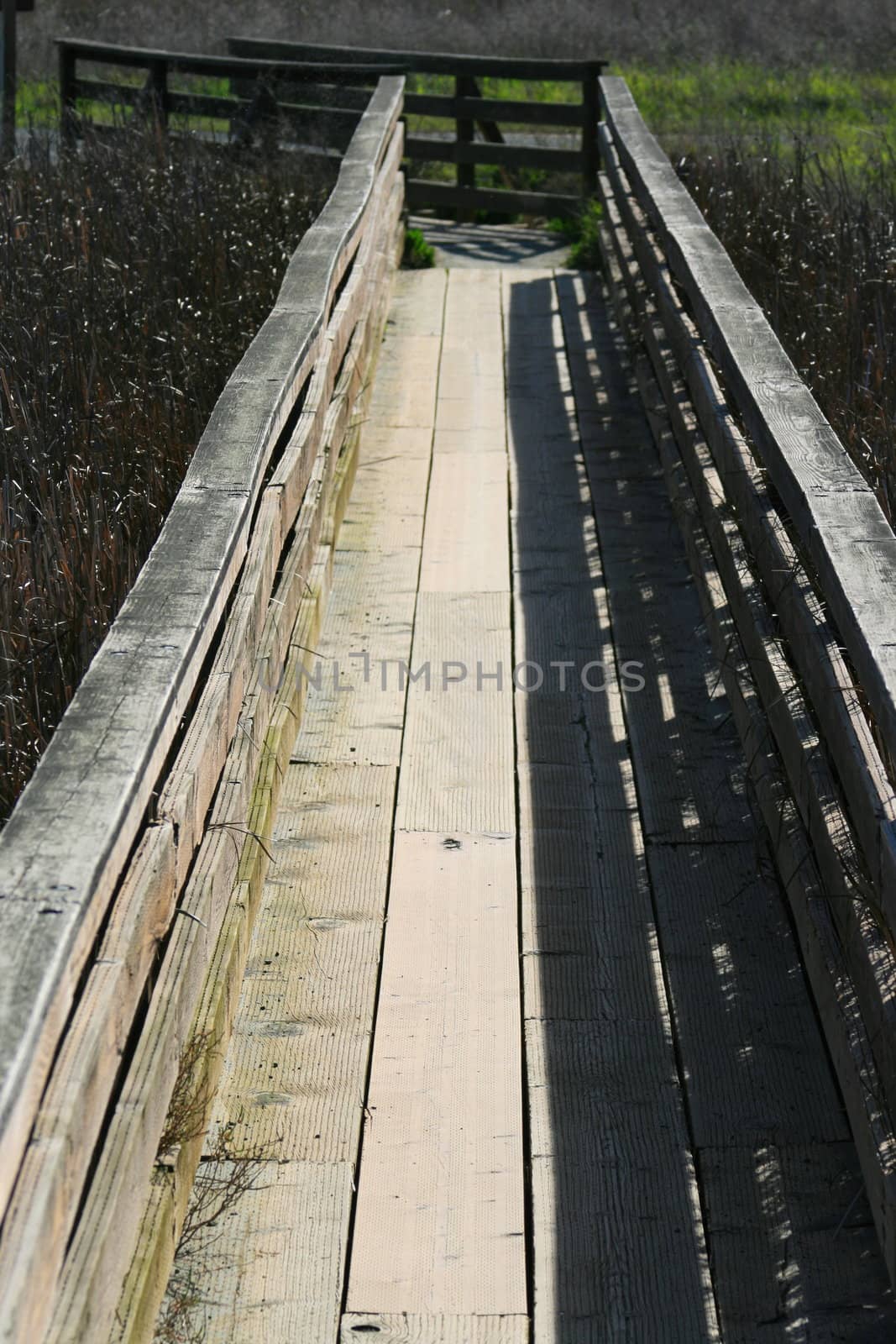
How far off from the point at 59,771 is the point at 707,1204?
47.2 inches

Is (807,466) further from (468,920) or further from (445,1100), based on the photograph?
(445,1100)

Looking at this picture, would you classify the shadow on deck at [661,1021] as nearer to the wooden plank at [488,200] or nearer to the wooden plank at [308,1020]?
the wooden plank at [308,1020]

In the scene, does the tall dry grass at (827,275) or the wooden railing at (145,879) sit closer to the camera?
the wooden railing at (145,879)

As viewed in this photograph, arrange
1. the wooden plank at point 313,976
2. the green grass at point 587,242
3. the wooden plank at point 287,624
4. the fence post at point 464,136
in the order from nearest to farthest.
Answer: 1. the wooden plank at point 313,976
2. the wooden plank at point 287,624
3. the green grass at point 587,242
4. the fence post at point 464,136

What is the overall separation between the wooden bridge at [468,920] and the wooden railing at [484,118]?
235 inches

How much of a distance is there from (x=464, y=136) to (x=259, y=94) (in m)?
1.97

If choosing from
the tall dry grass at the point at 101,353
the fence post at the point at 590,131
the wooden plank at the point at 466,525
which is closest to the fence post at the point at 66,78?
the tall dry grass at the point at 101,353

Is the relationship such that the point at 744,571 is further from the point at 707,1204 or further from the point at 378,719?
the point at 707,1204

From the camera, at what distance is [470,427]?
565cm

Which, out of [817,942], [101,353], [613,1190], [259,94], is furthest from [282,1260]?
[259,94]

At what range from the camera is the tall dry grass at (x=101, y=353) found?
10.1ft

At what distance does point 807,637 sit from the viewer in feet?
8.63

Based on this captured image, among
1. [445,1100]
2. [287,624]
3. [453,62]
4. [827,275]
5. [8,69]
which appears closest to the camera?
[445,1100]

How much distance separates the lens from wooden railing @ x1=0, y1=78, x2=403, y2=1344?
A: 59.4 inches
